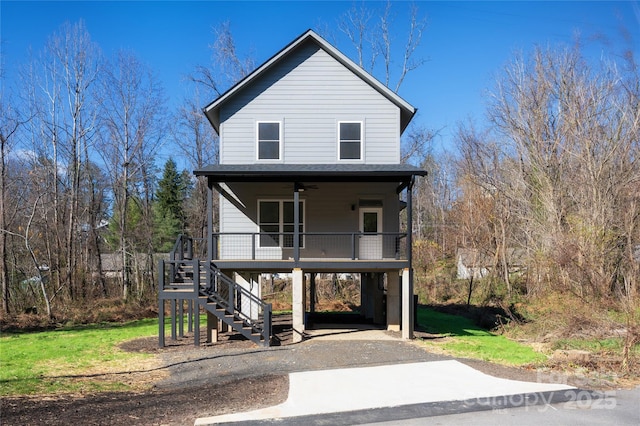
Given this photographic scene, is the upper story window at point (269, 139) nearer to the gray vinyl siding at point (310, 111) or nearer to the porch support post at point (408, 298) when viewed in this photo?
the gray vinyl siding at point (310, 111)

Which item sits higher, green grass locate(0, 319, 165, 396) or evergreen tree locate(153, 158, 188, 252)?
evergreen tree locate(153, 158, 188, 252)

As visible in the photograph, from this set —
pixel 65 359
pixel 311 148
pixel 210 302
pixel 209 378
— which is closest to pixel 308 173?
pixel 311 148

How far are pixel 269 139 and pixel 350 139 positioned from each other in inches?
117

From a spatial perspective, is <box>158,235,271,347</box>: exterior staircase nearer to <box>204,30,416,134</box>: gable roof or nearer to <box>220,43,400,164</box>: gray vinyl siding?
<box>220,43,400,164</box>: gray vinyl siding

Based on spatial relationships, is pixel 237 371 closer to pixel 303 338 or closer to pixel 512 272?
pixel 303 338

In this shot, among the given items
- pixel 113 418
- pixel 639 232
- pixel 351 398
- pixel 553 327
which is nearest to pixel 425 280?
pixel 639 232

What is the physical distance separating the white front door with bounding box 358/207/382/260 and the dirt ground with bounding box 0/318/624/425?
3457 millimetres

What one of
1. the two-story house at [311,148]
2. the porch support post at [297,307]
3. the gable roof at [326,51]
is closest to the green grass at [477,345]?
the two-story house at [311,148]

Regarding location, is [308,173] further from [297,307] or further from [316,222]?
[297,307]

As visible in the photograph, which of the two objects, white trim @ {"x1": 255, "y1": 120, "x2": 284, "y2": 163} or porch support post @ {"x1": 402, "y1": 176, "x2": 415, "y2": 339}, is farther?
white trim @ {"x1": 255, "y1": 120, "x2": 284, "y2": 163}

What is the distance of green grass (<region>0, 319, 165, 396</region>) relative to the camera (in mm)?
10641

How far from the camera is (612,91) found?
88.8 ft

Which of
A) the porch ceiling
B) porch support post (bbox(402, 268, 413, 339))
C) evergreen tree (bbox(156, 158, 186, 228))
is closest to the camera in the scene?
porch support post (bbox(402, 268, 413, 339))

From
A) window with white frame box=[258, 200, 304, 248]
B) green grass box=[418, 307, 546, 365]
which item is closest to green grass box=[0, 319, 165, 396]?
window with white frame box=[258, 200, 304, 248]
